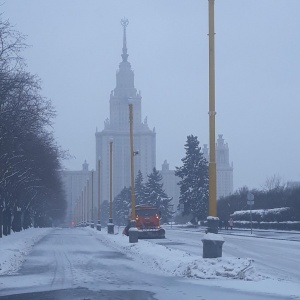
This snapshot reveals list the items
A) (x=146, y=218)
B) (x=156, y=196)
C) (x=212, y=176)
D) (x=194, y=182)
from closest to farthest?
(x=212, y=176) → (x=146, y=218) → (x=194, y=182) → (x=156, y=196)

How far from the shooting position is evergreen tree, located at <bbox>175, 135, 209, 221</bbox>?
90.5m

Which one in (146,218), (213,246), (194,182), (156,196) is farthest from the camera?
(156,196)

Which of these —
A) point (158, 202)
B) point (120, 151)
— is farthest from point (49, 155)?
point (120, 151)

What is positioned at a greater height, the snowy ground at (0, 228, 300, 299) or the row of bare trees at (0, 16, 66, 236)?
the row of bare trees at (0, 16, 66, 236)

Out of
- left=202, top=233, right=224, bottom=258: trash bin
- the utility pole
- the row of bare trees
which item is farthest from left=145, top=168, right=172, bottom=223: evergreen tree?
left=202, top=233, right=224, bottom=258: trash bin

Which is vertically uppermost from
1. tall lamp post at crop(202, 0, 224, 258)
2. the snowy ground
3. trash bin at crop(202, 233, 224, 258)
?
tall lamp post at crop(202, 0, 224, 258)

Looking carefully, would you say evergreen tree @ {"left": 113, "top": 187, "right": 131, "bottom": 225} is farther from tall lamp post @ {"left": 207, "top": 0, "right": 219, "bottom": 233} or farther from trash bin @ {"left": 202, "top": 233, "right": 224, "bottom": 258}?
trash bin @ {"left": 202, "top": 233, "right": 224, "bottom": 258}

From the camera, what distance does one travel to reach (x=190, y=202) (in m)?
90.9

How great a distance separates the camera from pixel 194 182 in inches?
3634

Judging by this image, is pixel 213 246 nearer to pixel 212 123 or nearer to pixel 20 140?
pixel 212 123

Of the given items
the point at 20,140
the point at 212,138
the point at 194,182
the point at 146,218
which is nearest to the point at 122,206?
the point at 194,182

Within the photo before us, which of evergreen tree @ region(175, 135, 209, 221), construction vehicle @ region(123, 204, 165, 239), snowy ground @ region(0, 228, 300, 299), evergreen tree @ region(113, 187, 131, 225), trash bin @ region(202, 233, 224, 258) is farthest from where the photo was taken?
evergreen tree @ region(113, 187, 131, 225)

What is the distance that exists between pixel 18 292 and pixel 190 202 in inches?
2999

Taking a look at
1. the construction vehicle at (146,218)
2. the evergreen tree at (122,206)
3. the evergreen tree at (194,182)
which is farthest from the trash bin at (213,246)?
the evergreen tree at (122,206)
